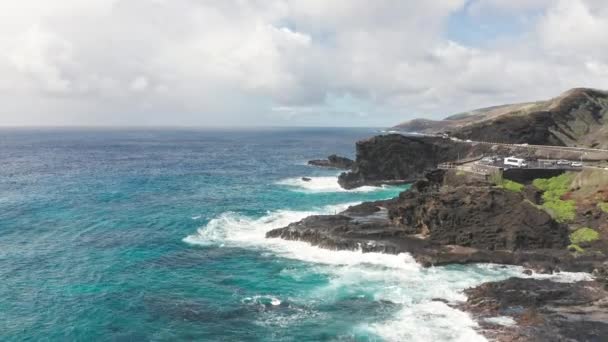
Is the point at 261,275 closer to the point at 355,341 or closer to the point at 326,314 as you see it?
the point at 326,314

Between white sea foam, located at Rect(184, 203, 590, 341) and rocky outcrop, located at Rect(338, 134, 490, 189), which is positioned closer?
white sea foam, located at Rect(184, 203, 590, 341)

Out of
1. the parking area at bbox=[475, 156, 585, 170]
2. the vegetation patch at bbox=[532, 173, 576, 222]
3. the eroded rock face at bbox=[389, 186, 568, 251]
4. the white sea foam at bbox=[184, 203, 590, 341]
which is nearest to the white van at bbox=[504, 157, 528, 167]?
the parking area at bbox=[475, 156, 585, 170]

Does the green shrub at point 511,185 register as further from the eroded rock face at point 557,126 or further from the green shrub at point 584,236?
the eroded rock face at point 557,126

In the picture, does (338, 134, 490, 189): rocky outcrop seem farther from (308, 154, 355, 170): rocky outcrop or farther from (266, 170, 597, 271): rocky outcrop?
(266, 170, 597, 271): rocky outcrop

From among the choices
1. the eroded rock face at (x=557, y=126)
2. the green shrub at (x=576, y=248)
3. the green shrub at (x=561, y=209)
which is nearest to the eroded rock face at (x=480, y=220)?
the green shrub at (x=576, y=248)

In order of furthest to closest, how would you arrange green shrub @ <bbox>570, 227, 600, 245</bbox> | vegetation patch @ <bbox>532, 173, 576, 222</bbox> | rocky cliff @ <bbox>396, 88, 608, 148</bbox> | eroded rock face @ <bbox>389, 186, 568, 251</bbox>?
rocky cliff @ <bbox>396, 88, 608, 148</bbox> < vegetation patch @ <bbox>532, 173, 576, 222</bbox> < eroded rock face @ <bbox>389, 186, 568, 251</bbox> < green shrub @ <bbox>570, 227, 600, 245</bbox>

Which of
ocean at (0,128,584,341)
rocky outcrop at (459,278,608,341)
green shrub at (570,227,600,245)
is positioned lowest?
ocean at (0,128,584,341)
